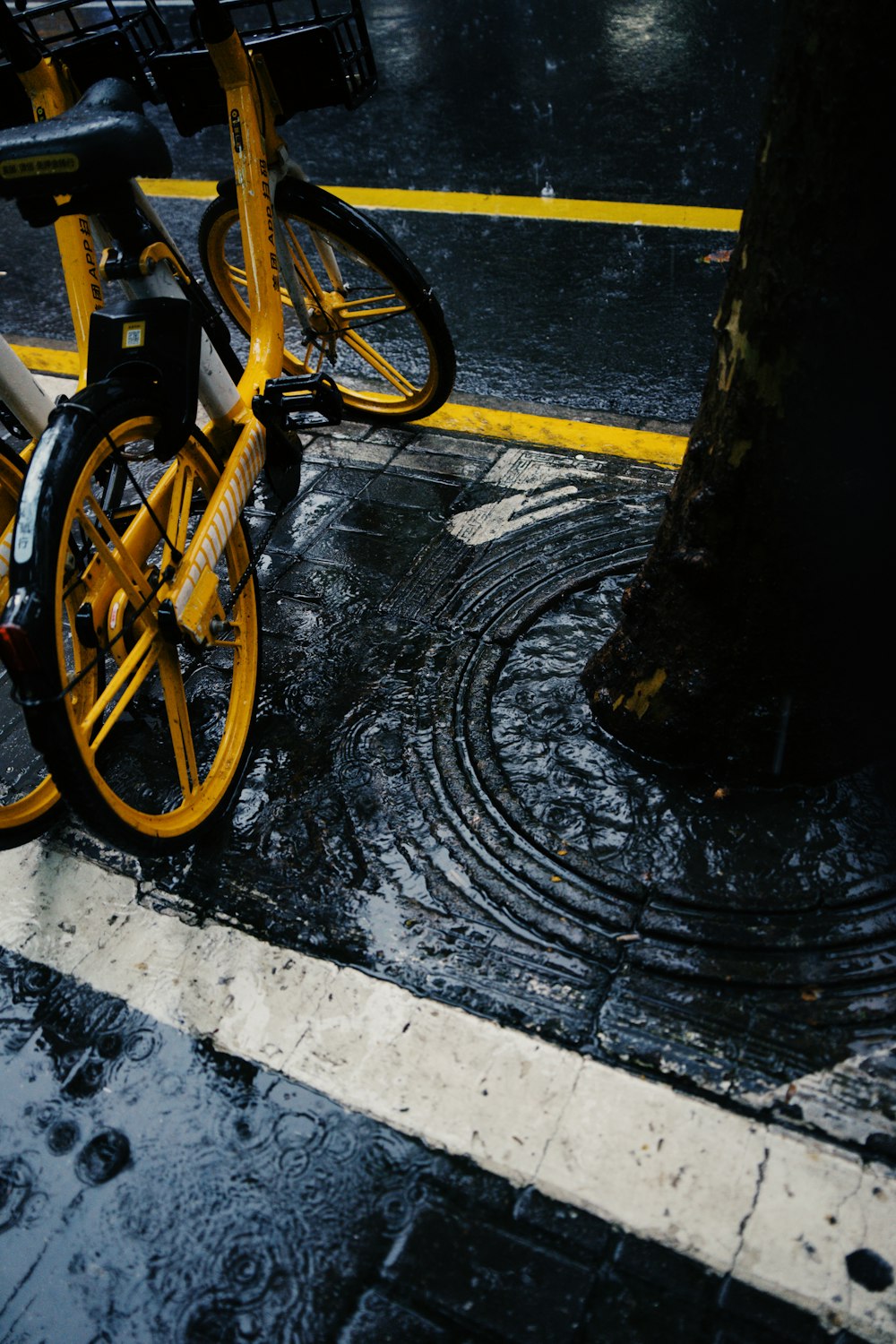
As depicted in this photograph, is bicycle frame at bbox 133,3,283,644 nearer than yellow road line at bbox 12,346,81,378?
Yes

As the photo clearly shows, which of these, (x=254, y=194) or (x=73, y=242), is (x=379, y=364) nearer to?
(x=254, y=194)

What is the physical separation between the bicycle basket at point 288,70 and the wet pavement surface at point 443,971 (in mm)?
1209

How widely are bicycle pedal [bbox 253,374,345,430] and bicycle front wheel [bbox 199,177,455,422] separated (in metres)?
0.65

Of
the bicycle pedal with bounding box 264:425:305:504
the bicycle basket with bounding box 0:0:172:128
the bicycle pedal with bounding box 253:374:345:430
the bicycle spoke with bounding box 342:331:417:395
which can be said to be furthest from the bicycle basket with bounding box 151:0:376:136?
the bicycle pedal with bounding box 264:425:305:504

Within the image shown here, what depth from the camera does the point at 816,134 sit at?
5.16 feet

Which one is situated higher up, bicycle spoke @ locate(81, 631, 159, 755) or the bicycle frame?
the bicycle frame

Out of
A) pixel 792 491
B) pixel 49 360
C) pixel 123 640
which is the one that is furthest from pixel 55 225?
pixel 792 491

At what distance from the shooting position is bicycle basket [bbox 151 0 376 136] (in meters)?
2.90

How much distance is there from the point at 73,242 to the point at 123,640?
52.9 inches

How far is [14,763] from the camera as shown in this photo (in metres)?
2.71

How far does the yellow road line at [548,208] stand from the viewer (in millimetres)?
4863

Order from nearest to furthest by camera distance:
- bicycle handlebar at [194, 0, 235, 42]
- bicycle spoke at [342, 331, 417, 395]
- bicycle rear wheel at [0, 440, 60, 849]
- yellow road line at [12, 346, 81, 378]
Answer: bicycle rear wheel at [0, 440, 60, 849] → bicycle handlebar at [194, 0, 235, 42] → bicycle spoke at [342, 331, 417, 395] → yellow road line at [12, 346, 81, 378]

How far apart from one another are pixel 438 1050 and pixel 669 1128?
0.47m

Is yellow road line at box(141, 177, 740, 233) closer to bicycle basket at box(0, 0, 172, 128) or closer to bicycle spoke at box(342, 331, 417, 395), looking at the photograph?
bicycle basket at box(0, 0, 172, 128)
